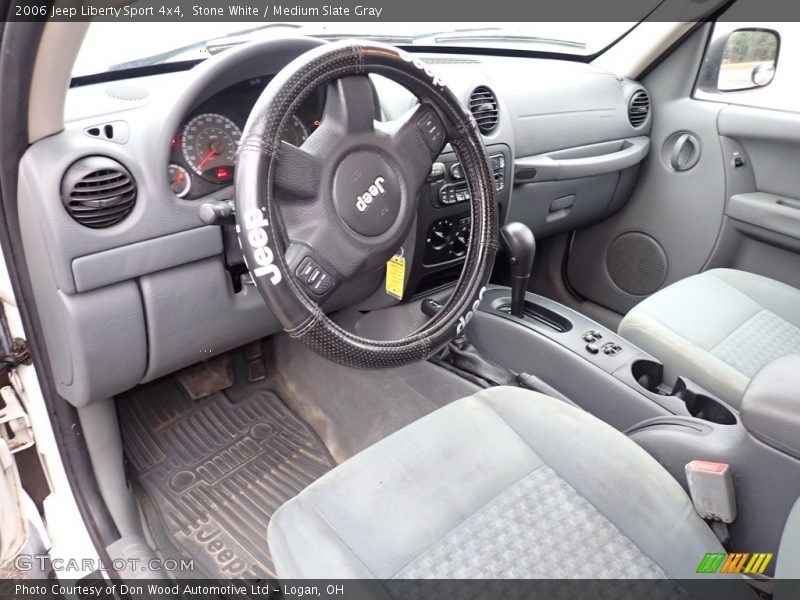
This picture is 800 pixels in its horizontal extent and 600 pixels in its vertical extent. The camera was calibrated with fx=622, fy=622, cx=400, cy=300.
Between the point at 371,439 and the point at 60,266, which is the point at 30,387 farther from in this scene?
the point at 371,439

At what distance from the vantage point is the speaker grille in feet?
7.40

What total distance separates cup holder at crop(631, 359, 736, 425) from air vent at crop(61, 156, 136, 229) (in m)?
1.14

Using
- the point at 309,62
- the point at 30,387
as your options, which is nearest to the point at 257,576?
the point at 30,387

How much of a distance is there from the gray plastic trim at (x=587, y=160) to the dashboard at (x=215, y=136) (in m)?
0.79

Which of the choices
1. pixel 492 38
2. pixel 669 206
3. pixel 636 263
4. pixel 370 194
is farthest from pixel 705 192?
pixel 370 194

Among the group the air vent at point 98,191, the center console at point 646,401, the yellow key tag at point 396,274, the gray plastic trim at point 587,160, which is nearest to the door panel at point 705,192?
the gray plastic trim at point 587,160

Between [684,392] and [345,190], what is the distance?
888 mm

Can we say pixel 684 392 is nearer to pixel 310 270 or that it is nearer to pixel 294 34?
pixel 310 270

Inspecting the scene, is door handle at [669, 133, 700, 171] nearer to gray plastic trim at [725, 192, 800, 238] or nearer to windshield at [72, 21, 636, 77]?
gray plastic trim at [725, 192, 800, 238]

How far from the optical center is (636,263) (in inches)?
91.0

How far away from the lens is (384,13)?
1.70m

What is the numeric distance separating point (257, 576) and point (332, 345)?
766 millimetres

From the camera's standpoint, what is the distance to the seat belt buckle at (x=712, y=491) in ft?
3.19

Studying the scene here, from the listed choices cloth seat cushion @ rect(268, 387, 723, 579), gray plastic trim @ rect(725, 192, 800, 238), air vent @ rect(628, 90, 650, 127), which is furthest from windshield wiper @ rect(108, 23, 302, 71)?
gray plastic trim @ rect(725, 192, 800, 238)
